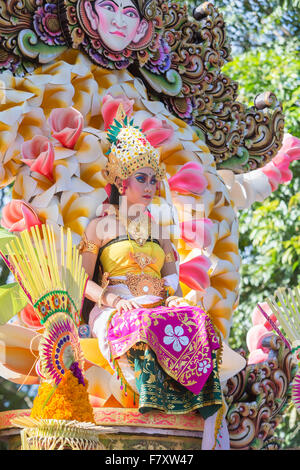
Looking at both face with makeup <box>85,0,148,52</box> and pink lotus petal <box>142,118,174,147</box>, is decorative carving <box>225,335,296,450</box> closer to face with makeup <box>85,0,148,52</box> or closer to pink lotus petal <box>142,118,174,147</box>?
pink lotus petal <box>142,118,174,147</box>

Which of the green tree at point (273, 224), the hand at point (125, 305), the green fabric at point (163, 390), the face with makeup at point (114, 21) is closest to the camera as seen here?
the green fabric at point (163, 390)

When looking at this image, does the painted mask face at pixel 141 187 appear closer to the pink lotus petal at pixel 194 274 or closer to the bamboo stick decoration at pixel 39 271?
the pink lotus petal at pixel 194 274

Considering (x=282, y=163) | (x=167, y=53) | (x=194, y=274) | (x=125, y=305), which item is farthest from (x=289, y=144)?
(x=125, y=305)

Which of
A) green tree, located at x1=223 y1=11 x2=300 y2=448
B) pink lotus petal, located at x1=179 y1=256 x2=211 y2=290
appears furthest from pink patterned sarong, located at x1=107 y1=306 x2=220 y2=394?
green tree, located at x1=223 y1=11 x2=300 y2=448

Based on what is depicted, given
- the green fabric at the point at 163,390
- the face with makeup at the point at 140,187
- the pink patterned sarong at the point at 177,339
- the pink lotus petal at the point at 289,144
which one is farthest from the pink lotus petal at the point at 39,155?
the pink lotus petal at the point at 289,144

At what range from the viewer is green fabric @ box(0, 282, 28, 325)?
142 inches

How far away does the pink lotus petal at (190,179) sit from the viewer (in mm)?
5465

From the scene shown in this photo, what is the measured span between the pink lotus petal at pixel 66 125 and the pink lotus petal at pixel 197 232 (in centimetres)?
94

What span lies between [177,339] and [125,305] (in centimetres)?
38

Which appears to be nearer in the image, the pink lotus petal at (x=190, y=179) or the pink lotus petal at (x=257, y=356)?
the pink lotus petal at (x=190, y=179)

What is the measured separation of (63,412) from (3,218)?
154 cm

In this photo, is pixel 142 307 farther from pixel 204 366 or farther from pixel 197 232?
pixel 197 232

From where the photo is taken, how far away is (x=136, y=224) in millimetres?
4824

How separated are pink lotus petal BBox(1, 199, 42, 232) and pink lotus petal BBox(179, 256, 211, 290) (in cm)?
103
